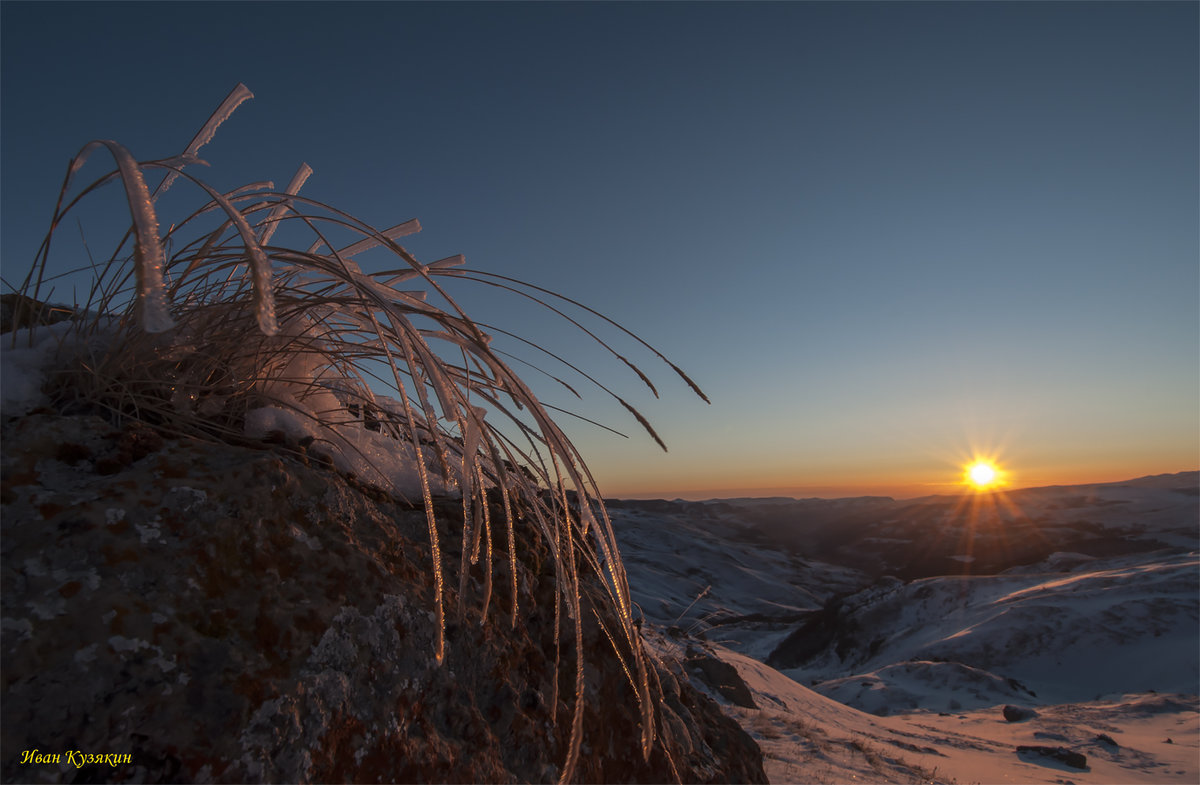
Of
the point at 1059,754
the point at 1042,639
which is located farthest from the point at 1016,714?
the point at 1042,639

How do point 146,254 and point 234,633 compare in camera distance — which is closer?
point 146,254

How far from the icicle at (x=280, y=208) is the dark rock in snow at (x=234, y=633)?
1.97 feet

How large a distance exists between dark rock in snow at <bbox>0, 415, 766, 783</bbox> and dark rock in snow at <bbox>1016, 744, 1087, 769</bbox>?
31.3ft

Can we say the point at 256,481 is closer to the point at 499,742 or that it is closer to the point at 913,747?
the point at 499,742

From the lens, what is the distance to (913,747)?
24.7ft

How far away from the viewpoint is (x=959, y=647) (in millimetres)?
19297

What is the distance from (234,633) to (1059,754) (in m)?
10.7

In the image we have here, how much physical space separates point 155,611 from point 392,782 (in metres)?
0.49

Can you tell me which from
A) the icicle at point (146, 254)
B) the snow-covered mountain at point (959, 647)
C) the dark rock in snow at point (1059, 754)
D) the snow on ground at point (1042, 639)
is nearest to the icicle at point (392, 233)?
the icicle at point (146, 254)

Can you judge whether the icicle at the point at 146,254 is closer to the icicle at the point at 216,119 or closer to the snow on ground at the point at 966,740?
the icicle at the point at 216,119

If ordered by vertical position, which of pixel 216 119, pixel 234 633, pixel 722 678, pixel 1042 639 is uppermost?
pixel 216 119

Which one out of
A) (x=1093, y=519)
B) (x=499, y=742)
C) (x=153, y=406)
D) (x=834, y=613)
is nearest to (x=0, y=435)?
(x=153, y=406)

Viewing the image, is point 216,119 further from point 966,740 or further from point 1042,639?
point 1042,639

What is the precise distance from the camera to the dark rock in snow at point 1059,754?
7.85 meters
